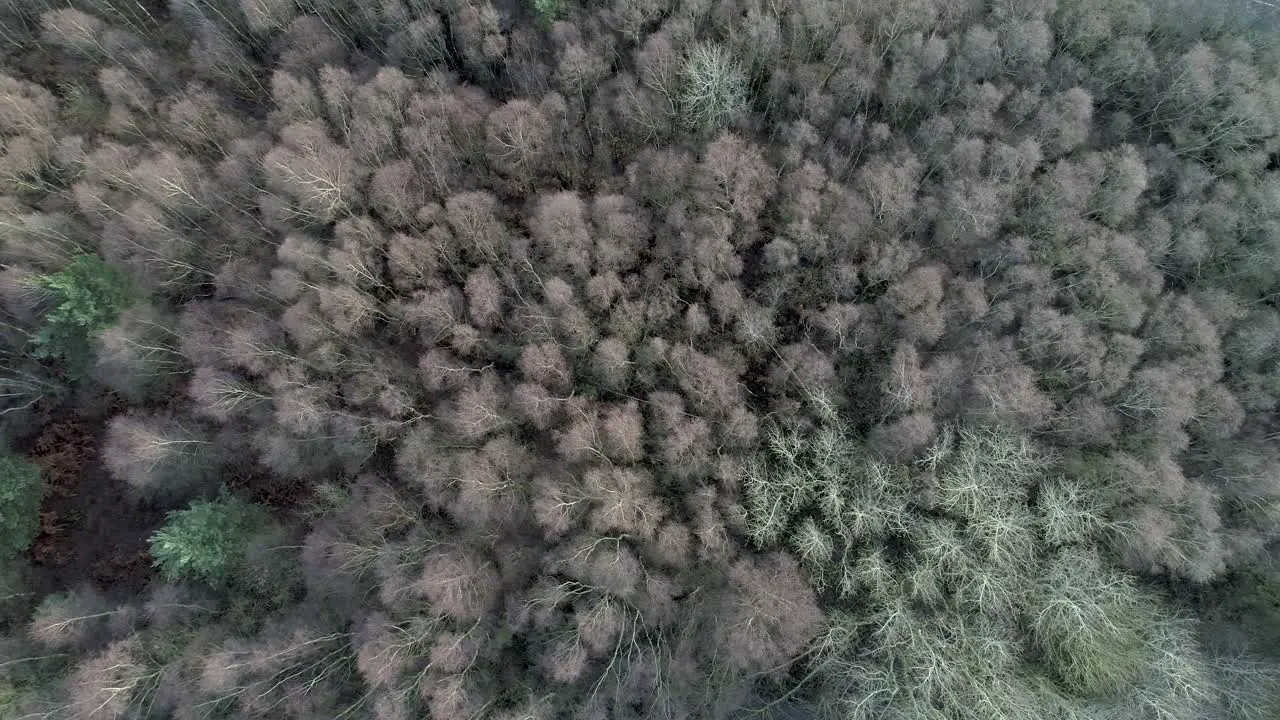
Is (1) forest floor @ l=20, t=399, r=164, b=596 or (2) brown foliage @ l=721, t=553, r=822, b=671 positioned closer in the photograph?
(2) brown foliage @ l=721, t=553, r=822, b=671

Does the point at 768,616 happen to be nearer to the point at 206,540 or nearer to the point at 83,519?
the point at 206,540

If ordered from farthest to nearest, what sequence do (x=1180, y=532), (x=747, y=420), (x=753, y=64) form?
(x=753, y=64), (x=747, y=420), (x=1180, y=532)

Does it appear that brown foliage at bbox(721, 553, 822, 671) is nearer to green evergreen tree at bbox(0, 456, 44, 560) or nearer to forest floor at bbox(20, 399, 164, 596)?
forest floor at bbox(20, 399, 164, 596)

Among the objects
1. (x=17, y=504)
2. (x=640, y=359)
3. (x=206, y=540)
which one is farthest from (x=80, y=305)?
(x=640, y=359)

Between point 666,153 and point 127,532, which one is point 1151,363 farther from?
point 127,532

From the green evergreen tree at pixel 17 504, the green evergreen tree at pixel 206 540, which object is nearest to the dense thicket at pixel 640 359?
the green evergreen tree at pixel 17 504

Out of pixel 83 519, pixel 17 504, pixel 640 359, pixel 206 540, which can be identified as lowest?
pixel 206 540

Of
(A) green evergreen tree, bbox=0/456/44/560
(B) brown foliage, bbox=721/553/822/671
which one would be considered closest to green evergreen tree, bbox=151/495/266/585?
(A) green evergreen tree, bbox=0/456/44/560

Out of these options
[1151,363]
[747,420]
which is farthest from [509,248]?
[1151,363]
